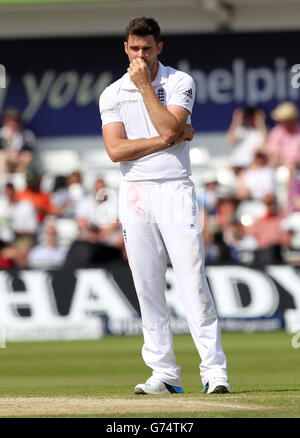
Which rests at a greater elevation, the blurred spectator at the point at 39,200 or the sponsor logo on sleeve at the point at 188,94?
the sponsor logo on sleeve at the point at 188,94

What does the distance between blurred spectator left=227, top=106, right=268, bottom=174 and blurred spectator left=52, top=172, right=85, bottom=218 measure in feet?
8.84

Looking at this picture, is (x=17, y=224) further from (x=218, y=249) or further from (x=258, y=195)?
(x=258, y=195)

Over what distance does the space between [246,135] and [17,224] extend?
448 cm

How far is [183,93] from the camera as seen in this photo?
6582 mm

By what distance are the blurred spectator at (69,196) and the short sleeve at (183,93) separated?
1192 cm

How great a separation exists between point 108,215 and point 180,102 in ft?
36.4

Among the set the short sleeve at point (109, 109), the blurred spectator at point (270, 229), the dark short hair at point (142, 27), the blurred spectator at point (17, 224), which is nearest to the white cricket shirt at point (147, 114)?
the short sleeve at point (109, 109)

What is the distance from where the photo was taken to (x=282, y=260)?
15.0 metres

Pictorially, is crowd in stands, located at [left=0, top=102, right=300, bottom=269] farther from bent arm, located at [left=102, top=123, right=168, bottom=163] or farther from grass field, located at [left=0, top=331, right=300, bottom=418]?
bent arm, located at [left=102, top=123, right=168, bottom=163]

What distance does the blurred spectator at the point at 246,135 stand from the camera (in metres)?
19.2

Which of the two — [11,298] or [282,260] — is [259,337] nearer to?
[282,260]

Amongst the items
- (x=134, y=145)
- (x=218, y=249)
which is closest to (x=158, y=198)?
(x=134, y=145)

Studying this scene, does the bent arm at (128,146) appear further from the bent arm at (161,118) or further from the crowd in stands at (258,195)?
the crowd in stands at (258,195)
